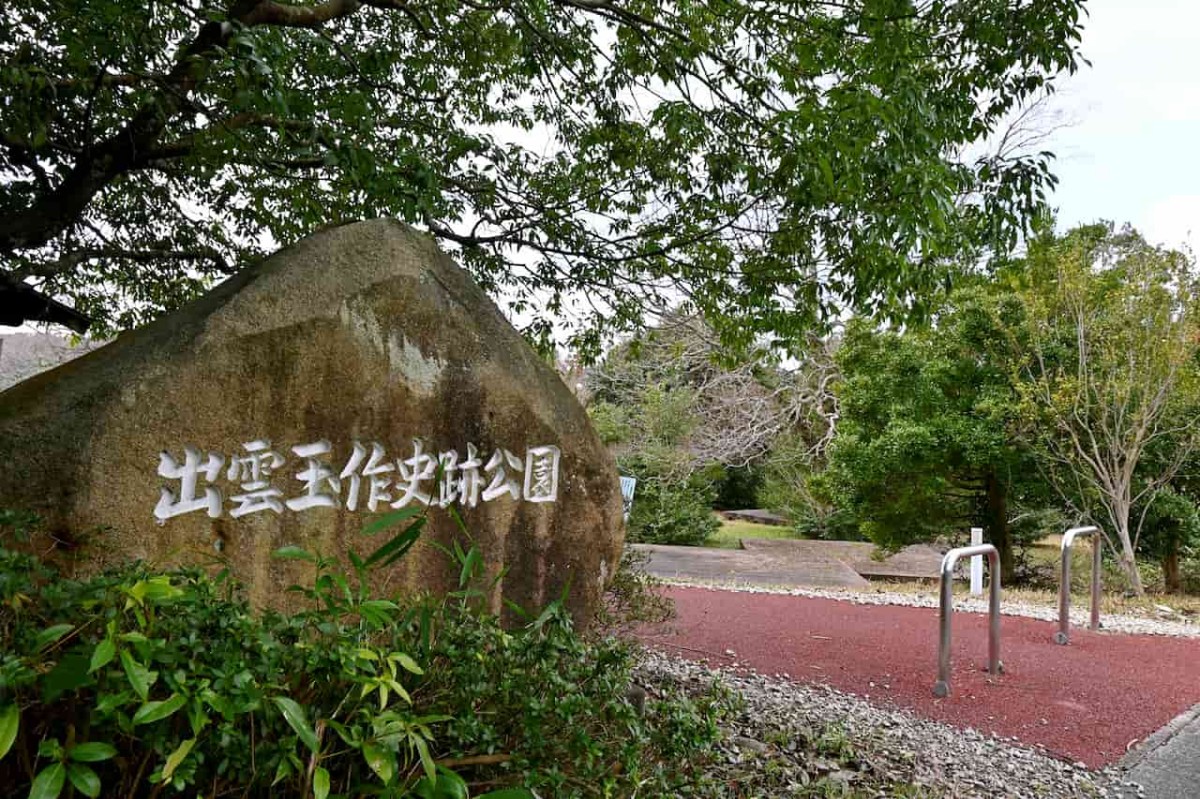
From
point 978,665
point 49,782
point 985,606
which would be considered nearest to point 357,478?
point 49,782

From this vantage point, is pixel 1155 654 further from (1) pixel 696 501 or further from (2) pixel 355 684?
(1) pixel 696 501

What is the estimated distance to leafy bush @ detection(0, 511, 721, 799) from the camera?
1368mm

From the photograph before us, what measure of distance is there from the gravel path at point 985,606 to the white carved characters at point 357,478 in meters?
5.82

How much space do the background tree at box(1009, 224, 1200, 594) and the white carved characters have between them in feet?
25.6

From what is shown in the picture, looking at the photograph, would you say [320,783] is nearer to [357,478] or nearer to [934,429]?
[357,478]

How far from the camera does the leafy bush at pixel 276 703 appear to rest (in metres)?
1.37

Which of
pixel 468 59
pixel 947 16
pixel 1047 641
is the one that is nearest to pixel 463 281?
pixel 947 16

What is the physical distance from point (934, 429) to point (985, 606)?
9.30 feet

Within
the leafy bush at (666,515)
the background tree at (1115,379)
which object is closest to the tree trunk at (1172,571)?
the background tree at (1115,379)

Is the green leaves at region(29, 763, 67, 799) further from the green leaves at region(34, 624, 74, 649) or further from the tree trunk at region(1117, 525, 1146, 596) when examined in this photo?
the tree trunk at region(1117, 525, 1146, 596)

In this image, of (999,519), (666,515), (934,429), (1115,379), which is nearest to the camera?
(1115,379)

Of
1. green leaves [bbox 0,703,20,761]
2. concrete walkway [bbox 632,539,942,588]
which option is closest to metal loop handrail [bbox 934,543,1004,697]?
green leaves [bbox 0,703,20,761]

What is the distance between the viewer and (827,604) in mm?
7809

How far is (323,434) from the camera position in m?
2.94
